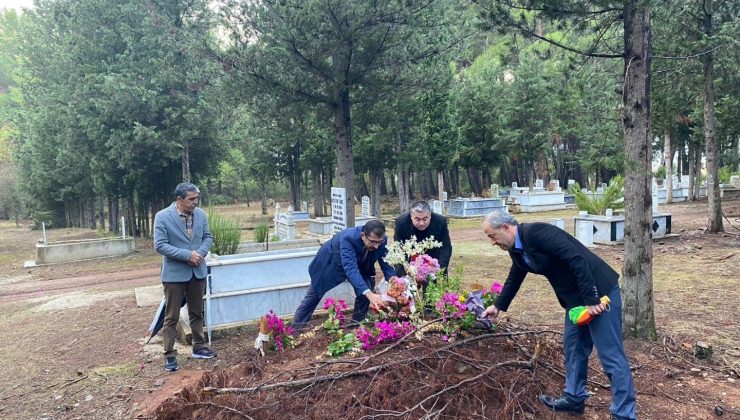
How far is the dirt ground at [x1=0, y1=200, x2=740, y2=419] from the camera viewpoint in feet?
13.4

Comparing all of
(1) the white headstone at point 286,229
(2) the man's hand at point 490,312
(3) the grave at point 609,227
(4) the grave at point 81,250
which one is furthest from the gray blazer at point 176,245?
(4) the grave at point 81,250

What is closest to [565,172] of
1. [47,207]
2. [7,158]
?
[47,207]

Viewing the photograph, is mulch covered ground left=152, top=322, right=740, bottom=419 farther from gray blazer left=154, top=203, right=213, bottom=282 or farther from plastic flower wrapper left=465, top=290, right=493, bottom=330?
gray blazer left=154, top=203, right=213, bottom=282

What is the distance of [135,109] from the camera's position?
15.6m

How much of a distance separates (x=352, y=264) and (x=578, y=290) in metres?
2.01

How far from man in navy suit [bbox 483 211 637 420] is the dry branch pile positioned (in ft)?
1.11

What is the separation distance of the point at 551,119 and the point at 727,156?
9111 millimetres

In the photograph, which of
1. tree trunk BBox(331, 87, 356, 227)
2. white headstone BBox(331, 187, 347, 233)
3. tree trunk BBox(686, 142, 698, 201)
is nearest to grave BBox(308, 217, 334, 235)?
tree trunk BBox(331, 87, 356, 227)

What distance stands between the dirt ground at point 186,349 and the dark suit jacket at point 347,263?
0.95 meters

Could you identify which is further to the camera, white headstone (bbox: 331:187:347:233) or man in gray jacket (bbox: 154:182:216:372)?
white headstone (bbox: 331:187:347:233)

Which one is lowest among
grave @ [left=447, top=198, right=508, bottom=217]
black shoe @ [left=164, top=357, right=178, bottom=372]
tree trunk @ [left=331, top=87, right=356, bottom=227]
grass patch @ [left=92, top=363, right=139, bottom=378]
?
grass patch @ [left=92, top=363, right=139, bottom=378]

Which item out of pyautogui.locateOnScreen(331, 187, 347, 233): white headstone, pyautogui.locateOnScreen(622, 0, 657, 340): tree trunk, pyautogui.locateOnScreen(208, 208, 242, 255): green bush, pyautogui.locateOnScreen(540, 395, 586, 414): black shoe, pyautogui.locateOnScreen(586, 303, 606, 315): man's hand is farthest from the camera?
pyautogui.locateOnScreen(331, 187, 347, 233): white headstone

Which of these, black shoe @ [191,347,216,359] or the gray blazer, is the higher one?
the gray blazer

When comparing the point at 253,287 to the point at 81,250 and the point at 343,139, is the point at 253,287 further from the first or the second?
the point at 81,250
